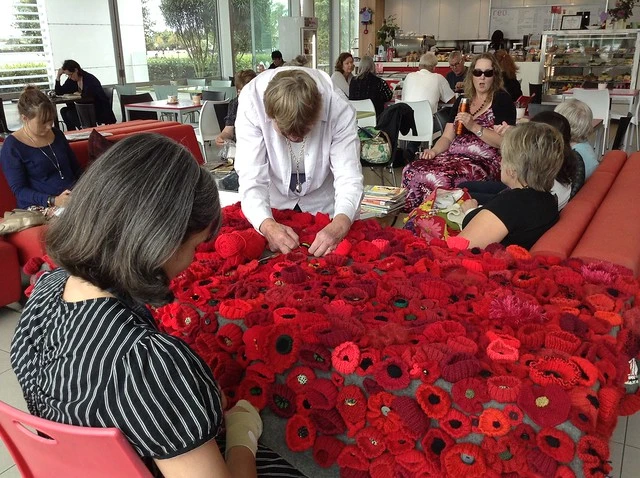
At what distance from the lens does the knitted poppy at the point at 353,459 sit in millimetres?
1060

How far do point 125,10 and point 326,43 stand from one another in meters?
6.67

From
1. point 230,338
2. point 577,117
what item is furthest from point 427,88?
point 230,338

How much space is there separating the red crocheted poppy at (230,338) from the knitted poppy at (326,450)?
0.96ft

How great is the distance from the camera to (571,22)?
822 centimetres

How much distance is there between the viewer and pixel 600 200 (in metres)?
2.77

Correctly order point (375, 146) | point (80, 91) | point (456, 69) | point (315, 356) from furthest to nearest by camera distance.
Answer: point (456, 69)
point (80, 91)
point (375, 146)
point (315, 356)

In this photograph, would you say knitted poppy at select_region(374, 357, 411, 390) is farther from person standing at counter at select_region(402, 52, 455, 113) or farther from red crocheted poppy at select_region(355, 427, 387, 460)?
person standing at counter at select_region(402, 52, 455, 113)

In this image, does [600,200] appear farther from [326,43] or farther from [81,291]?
[326,43]

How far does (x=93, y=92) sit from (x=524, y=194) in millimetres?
6450

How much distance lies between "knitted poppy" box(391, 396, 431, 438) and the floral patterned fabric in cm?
286

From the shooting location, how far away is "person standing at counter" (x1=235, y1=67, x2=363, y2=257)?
5.69ft

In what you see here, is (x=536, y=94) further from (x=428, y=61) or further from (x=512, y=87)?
(x=428, y=61)

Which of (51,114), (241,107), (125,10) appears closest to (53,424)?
(241,107)

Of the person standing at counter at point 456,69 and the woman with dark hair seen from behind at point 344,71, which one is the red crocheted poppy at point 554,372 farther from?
the person standing at counter at point 456,69
